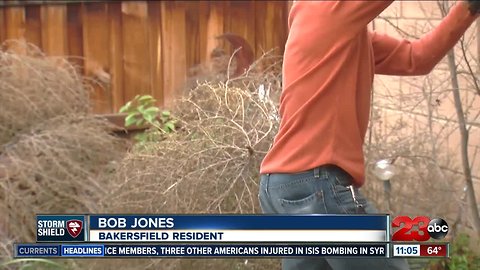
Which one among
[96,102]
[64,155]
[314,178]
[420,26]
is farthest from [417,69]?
[96,102]

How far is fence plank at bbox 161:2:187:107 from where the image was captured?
8.12m

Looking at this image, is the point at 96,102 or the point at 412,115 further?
the point at 96,102

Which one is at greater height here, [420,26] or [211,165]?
[420,26]

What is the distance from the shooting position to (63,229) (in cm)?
457

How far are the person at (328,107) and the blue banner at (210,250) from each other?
11 centimetres

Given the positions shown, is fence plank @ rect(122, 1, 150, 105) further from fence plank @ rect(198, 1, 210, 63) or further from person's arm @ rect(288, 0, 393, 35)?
person's arm @ rect(288, 0, 393, 35)

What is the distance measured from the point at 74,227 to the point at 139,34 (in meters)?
3.67

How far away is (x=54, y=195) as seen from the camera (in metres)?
6.20

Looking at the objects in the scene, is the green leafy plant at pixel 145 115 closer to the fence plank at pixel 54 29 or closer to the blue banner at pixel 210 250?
the fence plank at pixel 54 29

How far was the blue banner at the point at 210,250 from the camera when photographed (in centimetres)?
377

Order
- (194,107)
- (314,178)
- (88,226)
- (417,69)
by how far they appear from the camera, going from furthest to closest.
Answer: (194,107) < (88,226) < (417,69) < (314,178)

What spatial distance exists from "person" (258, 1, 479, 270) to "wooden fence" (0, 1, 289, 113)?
4.38m

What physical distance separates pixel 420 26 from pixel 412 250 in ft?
8.09

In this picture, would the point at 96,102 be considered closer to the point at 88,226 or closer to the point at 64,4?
the point at 64,4
